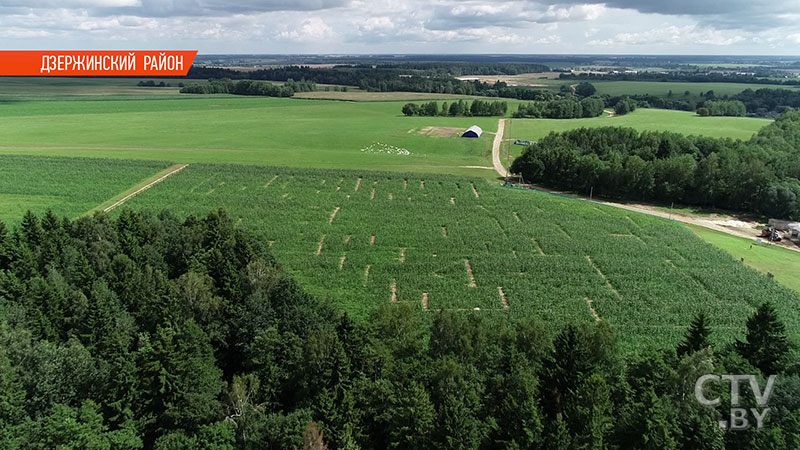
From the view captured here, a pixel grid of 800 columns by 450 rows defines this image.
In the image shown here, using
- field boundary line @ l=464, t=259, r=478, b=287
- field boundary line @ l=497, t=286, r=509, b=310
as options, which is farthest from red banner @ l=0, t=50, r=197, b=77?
field boundary line @ l=497, t=286, r=509, b=310

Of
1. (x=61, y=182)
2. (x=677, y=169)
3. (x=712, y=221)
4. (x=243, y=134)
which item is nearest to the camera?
(x=712, y=221)

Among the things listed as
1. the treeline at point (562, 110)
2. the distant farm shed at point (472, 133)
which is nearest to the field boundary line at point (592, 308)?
the distant farm shed at point (472, 133)

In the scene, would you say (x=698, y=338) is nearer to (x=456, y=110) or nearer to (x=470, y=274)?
(x=470, y=274)

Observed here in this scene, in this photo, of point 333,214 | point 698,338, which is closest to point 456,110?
point 333,214

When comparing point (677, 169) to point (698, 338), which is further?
point (677, 169)

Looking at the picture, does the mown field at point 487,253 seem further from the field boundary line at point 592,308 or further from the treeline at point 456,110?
the treeline at point 456,110

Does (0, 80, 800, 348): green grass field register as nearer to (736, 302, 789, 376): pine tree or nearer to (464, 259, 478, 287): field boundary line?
(464, 259, 478, 287): field boundary line
